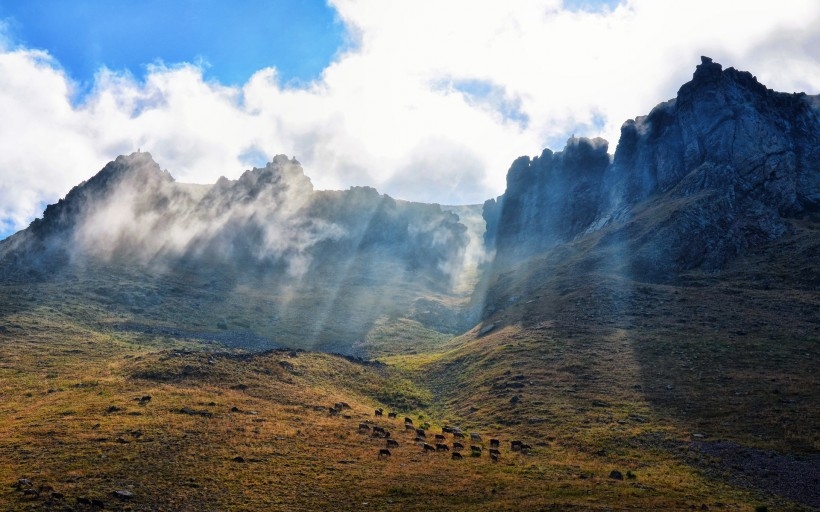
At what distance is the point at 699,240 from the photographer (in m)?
135

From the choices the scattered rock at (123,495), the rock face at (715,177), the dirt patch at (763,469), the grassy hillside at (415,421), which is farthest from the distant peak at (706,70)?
the scattered rock at (123,495)

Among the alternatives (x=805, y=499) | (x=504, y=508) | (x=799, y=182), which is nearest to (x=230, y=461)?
(x=504, y=508)

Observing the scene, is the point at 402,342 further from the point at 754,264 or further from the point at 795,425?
the point at 795,425

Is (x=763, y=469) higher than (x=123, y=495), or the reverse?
(x=763, y=469)

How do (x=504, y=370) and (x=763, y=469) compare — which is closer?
(x=763, y=469)

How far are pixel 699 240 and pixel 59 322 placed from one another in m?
154

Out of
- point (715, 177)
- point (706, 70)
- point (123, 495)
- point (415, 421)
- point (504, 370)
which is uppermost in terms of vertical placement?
point (706, 70)

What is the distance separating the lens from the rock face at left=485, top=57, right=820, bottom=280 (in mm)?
136750

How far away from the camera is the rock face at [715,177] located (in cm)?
13675

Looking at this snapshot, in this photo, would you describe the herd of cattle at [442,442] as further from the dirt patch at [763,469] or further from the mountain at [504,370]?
the dirt patch at [763,469]

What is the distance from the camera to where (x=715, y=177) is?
151000 mm

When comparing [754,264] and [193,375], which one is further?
[754,264]

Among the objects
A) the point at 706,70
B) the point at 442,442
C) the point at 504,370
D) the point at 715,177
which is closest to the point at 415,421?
the point at 442,442

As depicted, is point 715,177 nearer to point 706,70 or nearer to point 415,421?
point 706,70
